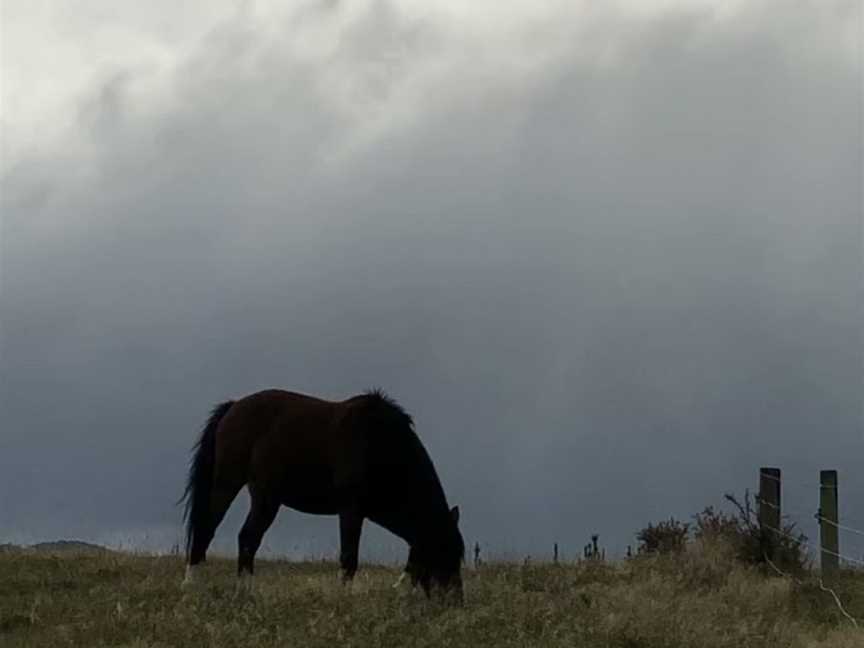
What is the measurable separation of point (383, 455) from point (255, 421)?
1.45m

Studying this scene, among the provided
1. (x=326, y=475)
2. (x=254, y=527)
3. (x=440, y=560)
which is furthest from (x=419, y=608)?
(x=254, y=527)

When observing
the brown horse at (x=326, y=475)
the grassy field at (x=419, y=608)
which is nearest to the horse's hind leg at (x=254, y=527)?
the brown horse at (x=326, y=475)

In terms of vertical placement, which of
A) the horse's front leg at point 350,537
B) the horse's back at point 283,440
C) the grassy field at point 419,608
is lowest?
the grassy field at point 419,608

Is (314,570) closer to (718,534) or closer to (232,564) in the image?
(232,564)

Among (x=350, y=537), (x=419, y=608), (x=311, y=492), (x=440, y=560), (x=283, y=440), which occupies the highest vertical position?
(x=283, y=440)

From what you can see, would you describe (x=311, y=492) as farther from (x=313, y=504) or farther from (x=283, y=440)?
(x=283, y=440)

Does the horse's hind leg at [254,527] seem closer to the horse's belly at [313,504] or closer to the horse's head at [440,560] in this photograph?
the horse's belly at [313,504]

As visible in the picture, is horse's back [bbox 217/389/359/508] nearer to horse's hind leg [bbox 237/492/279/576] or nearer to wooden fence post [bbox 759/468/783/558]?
horse's hind leg [bbox 237/492/279/576]

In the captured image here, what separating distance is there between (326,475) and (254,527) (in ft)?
2.79

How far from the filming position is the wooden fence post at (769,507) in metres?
15.0

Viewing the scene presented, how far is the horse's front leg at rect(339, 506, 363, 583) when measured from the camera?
11297mm

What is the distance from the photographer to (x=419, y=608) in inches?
378

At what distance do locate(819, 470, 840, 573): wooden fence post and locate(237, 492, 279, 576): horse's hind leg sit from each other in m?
6.31

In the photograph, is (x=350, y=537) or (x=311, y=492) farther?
(x=311, y=492)
